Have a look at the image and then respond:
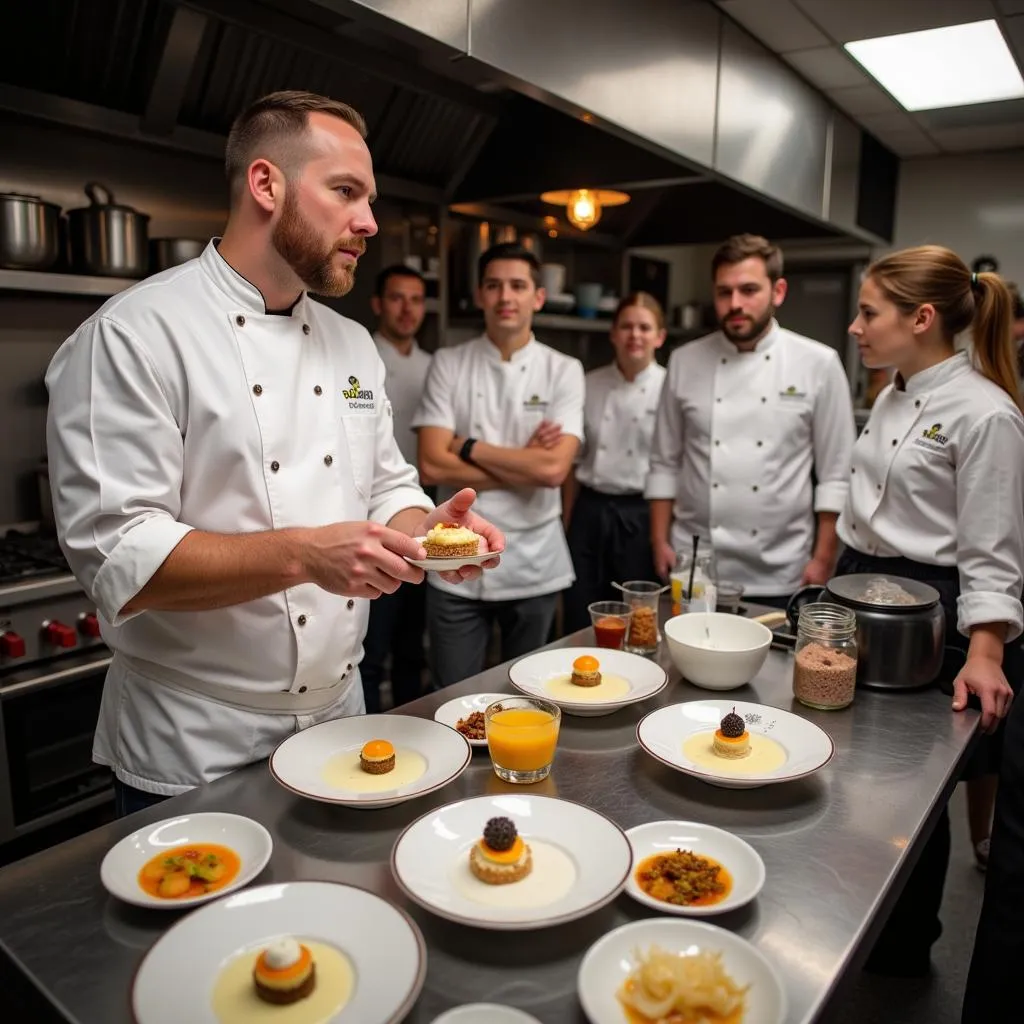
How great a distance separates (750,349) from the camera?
291cm

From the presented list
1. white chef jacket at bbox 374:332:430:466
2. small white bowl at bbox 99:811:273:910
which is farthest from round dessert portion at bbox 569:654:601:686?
white chef jacket at bbox 374:332:430:466

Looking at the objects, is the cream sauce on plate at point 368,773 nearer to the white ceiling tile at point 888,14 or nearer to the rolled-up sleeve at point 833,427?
the rolled-up sleeve at point 833,427

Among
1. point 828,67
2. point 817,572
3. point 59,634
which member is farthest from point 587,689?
point 828,67

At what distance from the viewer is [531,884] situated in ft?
3.31

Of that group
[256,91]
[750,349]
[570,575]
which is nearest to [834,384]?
[750,349]

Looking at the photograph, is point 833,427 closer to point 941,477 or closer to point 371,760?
point 941,477

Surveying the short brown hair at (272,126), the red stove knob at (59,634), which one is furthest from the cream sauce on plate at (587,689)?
the red stove knob at (59,634)

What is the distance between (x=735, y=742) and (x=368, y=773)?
560 mm

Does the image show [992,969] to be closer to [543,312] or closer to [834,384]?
[834,384]

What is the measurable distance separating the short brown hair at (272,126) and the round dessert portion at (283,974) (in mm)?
1190

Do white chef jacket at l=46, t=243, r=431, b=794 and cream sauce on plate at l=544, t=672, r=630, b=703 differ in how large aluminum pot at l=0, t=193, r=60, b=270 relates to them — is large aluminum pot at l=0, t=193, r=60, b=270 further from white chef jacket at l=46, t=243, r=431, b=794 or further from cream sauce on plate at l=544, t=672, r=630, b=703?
cream sauce on plate at l=544, t=672, r=630, b=703

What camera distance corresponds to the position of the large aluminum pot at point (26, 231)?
2.39 metres

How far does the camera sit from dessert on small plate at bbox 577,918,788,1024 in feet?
2.65

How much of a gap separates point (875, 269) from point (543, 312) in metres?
2.58
